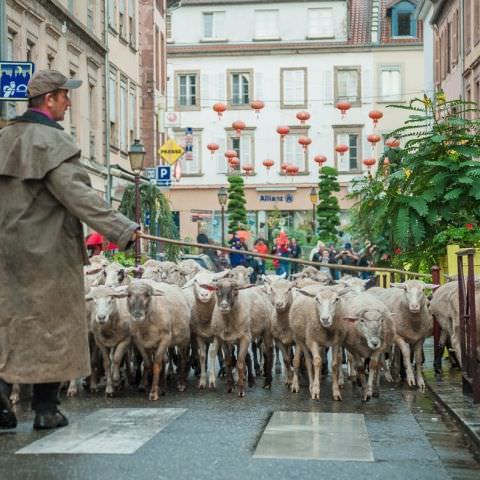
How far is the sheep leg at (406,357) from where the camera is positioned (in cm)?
1510

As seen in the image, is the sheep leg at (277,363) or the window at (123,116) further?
→ the window at (123,116)

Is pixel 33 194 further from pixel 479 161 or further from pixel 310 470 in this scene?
pixel 479 161

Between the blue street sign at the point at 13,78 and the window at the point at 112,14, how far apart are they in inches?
1002

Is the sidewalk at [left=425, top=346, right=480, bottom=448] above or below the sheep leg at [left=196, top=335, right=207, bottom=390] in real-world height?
below

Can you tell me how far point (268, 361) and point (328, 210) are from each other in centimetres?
4751

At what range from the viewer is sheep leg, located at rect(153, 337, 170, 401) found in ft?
44.4

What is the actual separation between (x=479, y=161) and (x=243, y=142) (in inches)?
2279

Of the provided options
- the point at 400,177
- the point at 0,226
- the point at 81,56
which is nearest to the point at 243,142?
Answer: the point at 81,56

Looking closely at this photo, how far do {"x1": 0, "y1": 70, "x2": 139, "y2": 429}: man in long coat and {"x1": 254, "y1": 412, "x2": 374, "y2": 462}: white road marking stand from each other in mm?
1525

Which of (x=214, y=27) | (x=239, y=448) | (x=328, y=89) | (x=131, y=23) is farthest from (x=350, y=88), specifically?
(x=239, y=448)

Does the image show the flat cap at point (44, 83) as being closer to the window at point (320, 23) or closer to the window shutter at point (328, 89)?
the window shutter at point (328, 89)

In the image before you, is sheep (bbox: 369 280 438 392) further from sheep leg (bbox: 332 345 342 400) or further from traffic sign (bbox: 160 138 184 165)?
traffic sign (bbox: 160 138 184 165)

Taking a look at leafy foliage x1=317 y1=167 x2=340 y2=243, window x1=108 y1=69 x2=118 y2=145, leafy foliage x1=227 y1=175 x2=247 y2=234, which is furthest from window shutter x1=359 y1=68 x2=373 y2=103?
window x1=108 y1=69 x2=118 y2=145

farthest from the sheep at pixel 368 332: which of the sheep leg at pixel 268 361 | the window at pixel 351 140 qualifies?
the window at pixel 351 140
